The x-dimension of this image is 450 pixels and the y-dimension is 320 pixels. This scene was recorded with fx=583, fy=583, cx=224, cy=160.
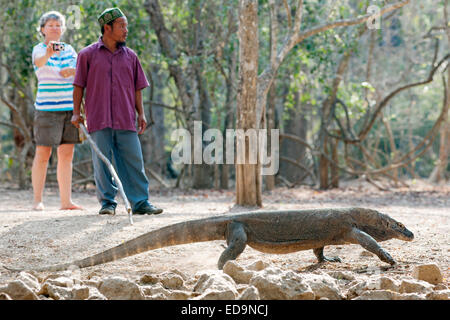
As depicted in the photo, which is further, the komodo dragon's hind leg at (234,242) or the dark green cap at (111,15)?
the dark green cap at (111,15)

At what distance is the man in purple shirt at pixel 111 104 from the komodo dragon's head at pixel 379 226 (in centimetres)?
218

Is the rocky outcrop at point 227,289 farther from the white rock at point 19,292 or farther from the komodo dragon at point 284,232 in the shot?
the komodo dragon at point 284,232

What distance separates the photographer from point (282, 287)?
8.41 ft

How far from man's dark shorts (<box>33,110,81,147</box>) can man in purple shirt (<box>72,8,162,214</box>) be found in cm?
37

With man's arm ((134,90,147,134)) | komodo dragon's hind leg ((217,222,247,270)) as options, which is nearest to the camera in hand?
man's arm ((134,90,147,134))

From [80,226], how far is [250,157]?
9.30ft

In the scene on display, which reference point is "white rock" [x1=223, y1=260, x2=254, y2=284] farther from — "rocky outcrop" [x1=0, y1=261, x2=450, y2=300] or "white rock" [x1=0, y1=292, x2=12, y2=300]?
"white rock" [x1=0, y1=292, x2=12, y2=300]

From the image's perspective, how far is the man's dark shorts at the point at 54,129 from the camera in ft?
18.3

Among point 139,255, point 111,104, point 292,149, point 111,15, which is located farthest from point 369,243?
point 292,149

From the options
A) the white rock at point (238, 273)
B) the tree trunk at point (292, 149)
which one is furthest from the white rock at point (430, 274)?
the tree trunk at point (292, 149)

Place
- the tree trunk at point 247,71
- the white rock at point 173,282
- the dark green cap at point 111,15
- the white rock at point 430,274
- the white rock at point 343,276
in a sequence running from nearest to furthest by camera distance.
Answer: the white rock at point 173,282, the white rock at point 430,274, the white rock at point 343,276, the dark green cap at point 111,15, the tree trunk at point 247,71

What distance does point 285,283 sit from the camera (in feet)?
8.53
